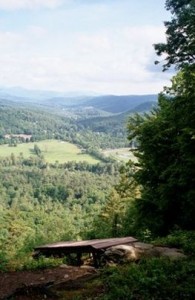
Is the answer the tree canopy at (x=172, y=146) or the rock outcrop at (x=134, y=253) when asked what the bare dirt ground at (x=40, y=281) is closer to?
the rock outcrop at (x=134, y=253)

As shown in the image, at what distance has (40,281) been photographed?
10.3 meters

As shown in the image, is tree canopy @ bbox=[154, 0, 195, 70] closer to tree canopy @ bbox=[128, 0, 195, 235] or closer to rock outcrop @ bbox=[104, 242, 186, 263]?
tree canopy @ bbox=[128, 0, 195, 235]

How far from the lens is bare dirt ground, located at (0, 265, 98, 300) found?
9.00 meters

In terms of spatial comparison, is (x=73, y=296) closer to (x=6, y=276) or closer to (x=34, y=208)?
(x=6, y=276)

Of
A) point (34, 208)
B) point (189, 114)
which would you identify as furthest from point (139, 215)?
point (34, 208)

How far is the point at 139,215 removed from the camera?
20219 millimetres

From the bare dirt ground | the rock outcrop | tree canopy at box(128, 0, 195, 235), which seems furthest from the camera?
tree canopy at box(128, 0, 195, 235)

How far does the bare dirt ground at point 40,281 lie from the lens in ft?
29.5

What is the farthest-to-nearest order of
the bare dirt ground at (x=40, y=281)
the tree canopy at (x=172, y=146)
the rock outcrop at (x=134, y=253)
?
the tree canopy at (x=172, y=146) → the rock outcrop at (x=134, y=253) → the bare dirt ground at (x=40, y=281)

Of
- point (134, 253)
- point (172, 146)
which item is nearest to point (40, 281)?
point (134, 253)

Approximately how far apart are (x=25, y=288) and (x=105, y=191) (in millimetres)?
155568

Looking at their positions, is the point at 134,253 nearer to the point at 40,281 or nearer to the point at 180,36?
the point at 40,281

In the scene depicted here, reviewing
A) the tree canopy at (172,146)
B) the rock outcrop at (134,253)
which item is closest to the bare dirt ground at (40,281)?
the rock outcrop at (134,253)

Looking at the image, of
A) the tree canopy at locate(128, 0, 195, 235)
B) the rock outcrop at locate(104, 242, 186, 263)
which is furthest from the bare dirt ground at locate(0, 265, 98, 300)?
the tree canopy at locate(128, 0, 195, 235)
